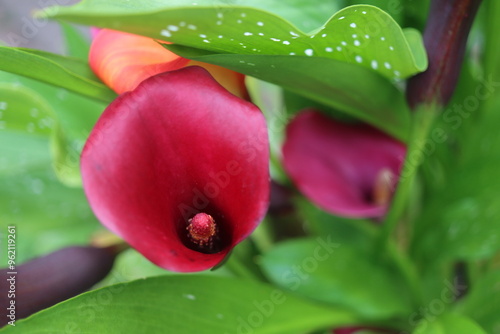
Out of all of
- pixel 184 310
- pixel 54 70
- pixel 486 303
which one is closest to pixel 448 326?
pixel 486 303

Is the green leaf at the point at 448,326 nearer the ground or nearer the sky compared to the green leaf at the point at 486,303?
nearer the sky

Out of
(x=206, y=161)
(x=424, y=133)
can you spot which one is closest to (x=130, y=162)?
(x=206, y=161)

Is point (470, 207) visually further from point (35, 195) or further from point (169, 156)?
point (35, 195)

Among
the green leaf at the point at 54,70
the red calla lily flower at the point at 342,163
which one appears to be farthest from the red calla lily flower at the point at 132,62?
the red calla lily flower at the point at 342,163

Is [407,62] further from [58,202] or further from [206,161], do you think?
[58,202]

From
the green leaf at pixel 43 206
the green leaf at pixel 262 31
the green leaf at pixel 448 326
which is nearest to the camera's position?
the green leaf at pixel 262 31

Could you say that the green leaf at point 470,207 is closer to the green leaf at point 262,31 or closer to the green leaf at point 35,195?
the green leaf at point 262,31
